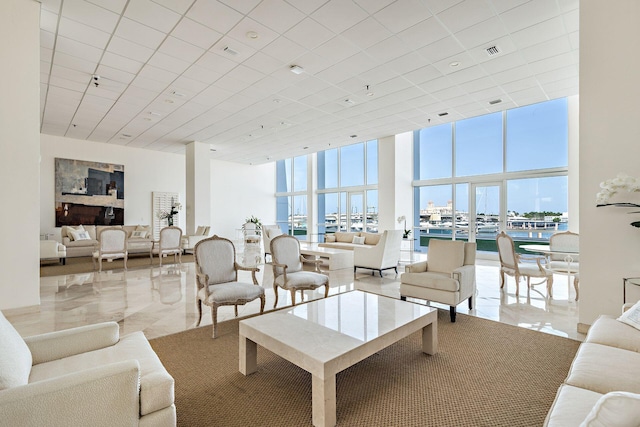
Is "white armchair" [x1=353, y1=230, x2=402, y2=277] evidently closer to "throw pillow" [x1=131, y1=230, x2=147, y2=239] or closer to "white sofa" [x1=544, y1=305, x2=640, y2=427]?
"white sofa" [x1=544, y1=305, x2=640, y2=427]

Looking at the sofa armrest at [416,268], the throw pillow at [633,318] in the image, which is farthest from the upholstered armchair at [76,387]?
the sofa armrest at [416,268]

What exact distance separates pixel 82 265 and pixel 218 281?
6324 millimetres

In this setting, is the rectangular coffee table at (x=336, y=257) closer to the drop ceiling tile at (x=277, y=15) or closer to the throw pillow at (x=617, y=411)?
the drop ceiling tile at (x=277, y=15)

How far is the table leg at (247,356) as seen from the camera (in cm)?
252

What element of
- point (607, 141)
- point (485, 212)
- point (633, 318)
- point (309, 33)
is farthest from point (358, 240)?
point (633, 318)

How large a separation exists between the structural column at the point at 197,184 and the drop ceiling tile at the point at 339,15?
7.47 meters

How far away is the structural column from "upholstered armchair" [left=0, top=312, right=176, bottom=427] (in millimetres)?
8844

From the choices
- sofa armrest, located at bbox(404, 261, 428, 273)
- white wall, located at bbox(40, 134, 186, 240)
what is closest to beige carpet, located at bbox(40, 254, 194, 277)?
white wall, located at bbox(40, 134, 186, 240)

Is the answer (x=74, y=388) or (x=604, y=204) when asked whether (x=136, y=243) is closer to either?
(x=74, y=388)

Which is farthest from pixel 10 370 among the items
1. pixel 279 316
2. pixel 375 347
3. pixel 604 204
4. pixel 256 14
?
pixel 604 204

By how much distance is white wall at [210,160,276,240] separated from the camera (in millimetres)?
13844

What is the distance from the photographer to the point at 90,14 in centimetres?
392

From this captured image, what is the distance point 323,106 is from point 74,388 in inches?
267

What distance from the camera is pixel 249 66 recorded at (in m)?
5.25
